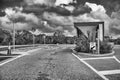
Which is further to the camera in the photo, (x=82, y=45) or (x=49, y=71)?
(x=82, y=45)

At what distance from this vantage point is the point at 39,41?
188 feet

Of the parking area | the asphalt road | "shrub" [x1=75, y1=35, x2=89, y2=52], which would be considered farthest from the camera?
"shrub" [x1=75, y1=35, x2=89, y2=52]

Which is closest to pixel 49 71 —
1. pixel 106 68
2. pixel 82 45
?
pixel 106 68

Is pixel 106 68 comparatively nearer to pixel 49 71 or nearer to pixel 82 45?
pixel 49 71

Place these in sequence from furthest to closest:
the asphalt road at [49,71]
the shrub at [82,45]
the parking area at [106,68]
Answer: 1. the shrub at [82,45]
2. the parking area at [106,68]
3. the asphalt road at [49,71]

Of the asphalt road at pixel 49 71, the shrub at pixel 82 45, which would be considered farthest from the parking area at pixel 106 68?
the shrub at pixel 82 45

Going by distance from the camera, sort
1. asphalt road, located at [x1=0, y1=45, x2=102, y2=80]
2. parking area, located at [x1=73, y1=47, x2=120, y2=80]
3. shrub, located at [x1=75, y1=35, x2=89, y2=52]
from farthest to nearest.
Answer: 1. shrub, located at [x1=75, y1=35, x2=89, y2=52]
2. parking area, located at [x1=73, y1=47, x2=120, y2=80]
3. asphalt road, located at [x1=0, y1=45, x2=102, y2=80]

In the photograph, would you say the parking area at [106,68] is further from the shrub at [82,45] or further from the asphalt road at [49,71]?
the shrub at [82,45]

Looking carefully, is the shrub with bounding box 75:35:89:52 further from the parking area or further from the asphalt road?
the asphalt road

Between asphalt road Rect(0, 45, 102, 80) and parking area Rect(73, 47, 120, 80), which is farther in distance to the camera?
parking area Rect(73, 47, 120, 80)

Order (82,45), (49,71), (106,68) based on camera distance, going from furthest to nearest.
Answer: (82,45)
(106,68)
(49,71)

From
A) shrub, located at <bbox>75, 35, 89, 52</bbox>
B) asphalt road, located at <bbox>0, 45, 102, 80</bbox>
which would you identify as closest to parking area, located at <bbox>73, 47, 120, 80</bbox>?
asphalt road, located at <bbox>0, 45, 102, 80</bbox>

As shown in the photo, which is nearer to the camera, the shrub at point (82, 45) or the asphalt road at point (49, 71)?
the asphalt road at point (49, 71)

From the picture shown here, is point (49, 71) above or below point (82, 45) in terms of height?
below
